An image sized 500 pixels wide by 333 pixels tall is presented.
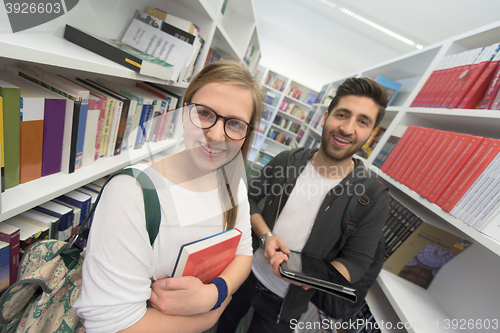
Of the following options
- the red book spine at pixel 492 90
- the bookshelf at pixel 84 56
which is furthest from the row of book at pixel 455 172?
the bookshelf at pixel 84 56

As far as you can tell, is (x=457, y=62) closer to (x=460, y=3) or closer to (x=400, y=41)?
(x=460, y=3)

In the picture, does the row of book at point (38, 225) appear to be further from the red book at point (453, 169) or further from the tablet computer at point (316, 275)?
the red book at point (453, 169)

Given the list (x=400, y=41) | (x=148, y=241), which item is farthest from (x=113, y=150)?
(x=400, y=41)

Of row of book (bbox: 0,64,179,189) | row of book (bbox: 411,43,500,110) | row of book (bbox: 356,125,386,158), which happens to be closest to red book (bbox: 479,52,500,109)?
row of book (bbox: 411,43,500,110)

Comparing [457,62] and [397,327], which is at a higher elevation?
[457,62]

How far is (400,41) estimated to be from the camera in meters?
3.89

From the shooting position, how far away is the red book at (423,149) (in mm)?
1191

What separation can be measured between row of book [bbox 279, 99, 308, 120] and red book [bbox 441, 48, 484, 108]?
4507mm

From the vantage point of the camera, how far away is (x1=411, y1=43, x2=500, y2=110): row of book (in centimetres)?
102

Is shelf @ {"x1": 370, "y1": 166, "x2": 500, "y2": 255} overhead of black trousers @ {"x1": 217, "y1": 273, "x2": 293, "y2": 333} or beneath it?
overhead

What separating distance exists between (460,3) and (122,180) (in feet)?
13.2

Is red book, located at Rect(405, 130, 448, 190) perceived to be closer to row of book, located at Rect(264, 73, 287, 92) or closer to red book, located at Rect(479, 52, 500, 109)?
red book, located at Rect(479, 52, 500, 109)

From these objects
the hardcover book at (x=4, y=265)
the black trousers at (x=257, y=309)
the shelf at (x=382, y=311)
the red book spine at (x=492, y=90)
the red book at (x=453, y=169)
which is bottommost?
the black trousers at (x=257, y=309)

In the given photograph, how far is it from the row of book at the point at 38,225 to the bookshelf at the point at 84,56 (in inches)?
4.7
